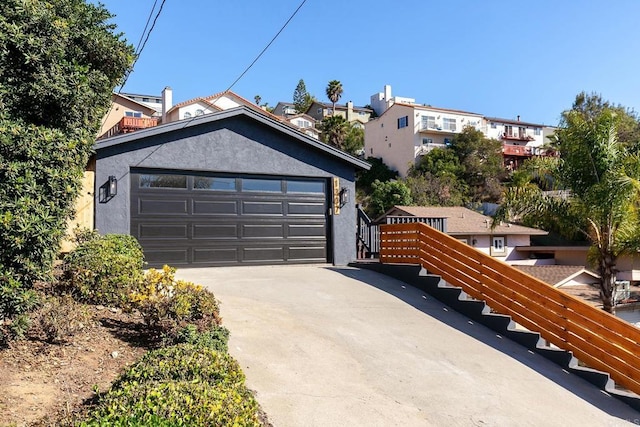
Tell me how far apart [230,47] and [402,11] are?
4223 mm

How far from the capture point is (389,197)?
33375 mm

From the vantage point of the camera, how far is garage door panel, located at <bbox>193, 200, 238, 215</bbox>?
1095cm

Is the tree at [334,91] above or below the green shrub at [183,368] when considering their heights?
above

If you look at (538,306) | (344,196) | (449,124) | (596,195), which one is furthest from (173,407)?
(449,124)

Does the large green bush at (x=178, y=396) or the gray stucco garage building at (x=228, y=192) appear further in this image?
the gray stucco garage building at (x=228, y=192)

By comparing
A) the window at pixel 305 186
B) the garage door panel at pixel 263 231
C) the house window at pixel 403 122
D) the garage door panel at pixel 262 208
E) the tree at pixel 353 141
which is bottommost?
the garage door panel at pixel 263 231

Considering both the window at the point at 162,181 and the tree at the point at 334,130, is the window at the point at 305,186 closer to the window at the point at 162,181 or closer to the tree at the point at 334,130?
the window at the point at 162,181

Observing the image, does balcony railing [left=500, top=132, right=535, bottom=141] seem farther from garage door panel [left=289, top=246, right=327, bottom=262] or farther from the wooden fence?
the wooden fence

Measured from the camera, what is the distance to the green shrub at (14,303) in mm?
3709

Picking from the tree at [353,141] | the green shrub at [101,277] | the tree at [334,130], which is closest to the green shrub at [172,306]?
the green shrub at [101,277]

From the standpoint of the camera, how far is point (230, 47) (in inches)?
439

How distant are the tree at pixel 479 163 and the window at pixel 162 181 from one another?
33.3 meters

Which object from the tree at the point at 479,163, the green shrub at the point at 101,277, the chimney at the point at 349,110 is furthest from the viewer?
the chimney at the point at 349,110

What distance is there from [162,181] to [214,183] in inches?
47.4
